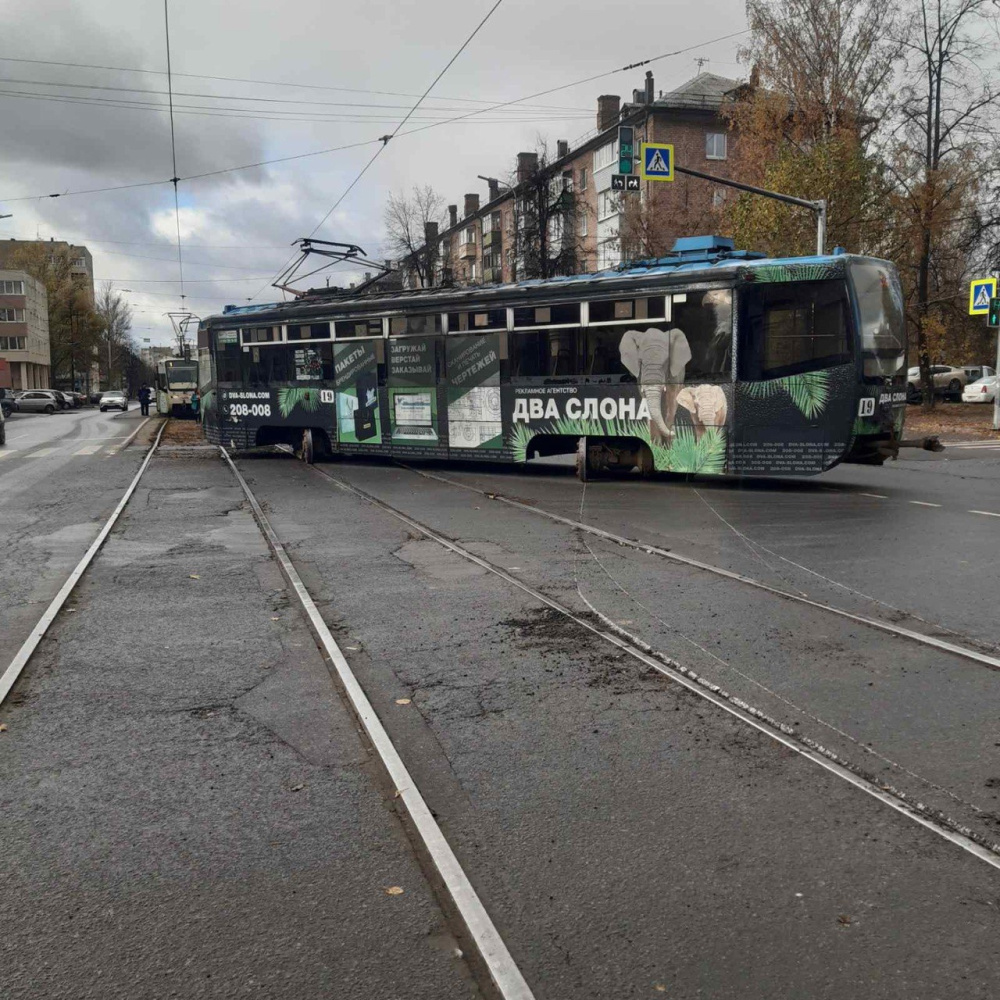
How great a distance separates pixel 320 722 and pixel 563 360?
11296 millimetres

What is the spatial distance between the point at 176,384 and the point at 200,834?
150ft

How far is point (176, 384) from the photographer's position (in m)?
47.0

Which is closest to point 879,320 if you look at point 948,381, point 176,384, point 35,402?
point 948,381

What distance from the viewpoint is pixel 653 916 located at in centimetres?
306

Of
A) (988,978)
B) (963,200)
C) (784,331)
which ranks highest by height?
(963,200)

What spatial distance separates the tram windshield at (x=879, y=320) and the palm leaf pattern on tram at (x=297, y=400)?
32.7ft

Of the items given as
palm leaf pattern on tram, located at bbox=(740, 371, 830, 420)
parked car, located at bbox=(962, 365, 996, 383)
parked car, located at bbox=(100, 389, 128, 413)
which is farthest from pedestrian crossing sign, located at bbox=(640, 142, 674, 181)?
parked car, located at bbox=(100, 389, 128, 413)

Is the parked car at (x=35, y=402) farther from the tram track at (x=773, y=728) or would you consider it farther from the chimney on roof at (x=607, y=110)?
the tram track at (x=773, y=728)

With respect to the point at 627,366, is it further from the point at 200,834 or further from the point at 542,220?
the point at 542,220

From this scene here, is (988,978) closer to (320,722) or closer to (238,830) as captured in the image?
(238,830)

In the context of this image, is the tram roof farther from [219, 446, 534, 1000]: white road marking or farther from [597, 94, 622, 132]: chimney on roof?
[597, 94, 622, 132]: chimney on roof

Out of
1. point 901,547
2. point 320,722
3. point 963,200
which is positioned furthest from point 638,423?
point 963,200

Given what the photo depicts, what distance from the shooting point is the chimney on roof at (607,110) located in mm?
56531

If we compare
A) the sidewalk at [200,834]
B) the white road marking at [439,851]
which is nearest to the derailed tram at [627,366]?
the sidewalk at [200,834]
